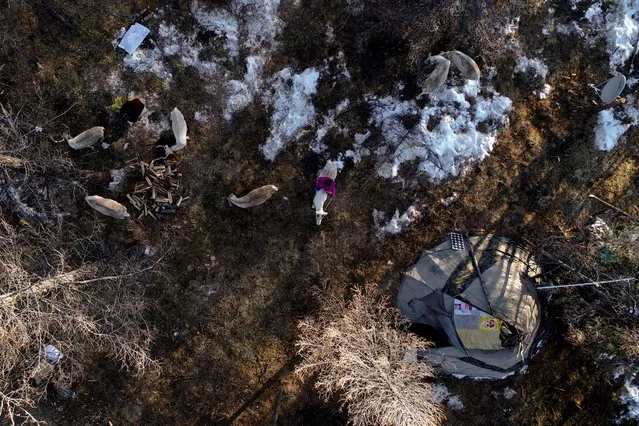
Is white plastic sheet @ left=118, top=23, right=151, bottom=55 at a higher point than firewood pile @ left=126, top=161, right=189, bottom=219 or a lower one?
higher

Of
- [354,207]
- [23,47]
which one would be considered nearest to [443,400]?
[354,207]

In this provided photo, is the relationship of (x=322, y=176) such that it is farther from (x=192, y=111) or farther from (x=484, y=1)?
(x=484, y=1)

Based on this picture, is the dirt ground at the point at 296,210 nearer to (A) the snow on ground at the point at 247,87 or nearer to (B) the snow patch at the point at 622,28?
(A) the snow on ground at the point at 247,87

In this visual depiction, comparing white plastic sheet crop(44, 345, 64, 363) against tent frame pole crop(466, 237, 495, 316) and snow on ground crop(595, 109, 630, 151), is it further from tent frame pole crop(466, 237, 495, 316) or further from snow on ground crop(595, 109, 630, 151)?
snow on ground crop(595, 109, 630, 151)

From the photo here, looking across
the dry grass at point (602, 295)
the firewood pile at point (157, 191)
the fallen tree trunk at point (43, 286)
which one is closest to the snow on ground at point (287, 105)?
the firewood pile at point (157, 191)

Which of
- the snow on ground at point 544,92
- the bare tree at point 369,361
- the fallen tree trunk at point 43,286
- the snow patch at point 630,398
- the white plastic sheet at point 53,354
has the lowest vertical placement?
the snow patch at point 630,398

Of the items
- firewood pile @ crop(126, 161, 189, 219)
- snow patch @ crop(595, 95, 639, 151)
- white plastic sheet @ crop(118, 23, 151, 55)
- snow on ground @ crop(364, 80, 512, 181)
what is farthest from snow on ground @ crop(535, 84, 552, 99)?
white plastic sheet @ crop(118, 23, 151, 55)
